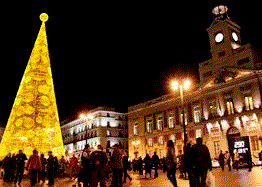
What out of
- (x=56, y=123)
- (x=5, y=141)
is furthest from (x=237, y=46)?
(x=5, y=141)

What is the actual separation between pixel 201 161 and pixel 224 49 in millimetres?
37917

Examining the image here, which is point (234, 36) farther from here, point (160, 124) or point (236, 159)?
point (236, 159)

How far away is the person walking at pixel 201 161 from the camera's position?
848cm

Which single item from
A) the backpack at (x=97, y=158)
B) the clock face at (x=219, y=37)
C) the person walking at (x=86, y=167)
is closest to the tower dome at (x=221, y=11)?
the clock face at (x=219, y=37)

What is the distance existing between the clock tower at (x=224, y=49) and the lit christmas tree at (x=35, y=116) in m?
28.6

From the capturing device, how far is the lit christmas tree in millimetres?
19031

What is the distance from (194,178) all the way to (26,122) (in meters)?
13.5

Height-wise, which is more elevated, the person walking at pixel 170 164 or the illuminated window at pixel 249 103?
the illuminated window at pixel 249 103

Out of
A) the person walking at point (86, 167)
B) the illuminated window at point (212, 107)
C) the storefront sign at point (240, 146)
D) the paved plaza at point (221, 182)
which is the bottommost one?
the paved plaza at point (221, 182)

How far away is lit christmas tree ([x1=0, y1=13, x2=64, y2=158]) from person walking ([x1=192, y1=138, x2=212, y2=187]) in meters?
13.1

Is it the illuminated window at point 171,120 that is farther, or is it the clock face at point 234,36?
the illuminated window at point 171,120

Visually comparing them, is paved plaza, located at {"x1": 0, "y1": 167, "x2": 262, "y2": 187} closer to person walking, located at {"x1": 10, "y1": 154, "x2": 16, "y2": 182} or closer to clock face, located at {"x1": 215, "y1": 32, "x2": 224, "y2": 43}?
person walking, located at {"x1": 10, "y1": 154, "x2": 16, "y2": 182}

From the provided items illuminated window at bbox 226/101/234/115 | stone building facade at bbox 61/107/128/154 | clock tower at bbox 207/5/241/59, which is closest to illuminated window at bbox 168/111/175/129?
illuminated window at bbox 226/101/234/115

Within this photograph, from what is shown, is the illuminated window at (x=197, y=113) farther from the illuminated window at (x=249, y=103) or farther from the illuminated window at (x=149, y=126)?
the illuminated window at (x=149, y=126)
